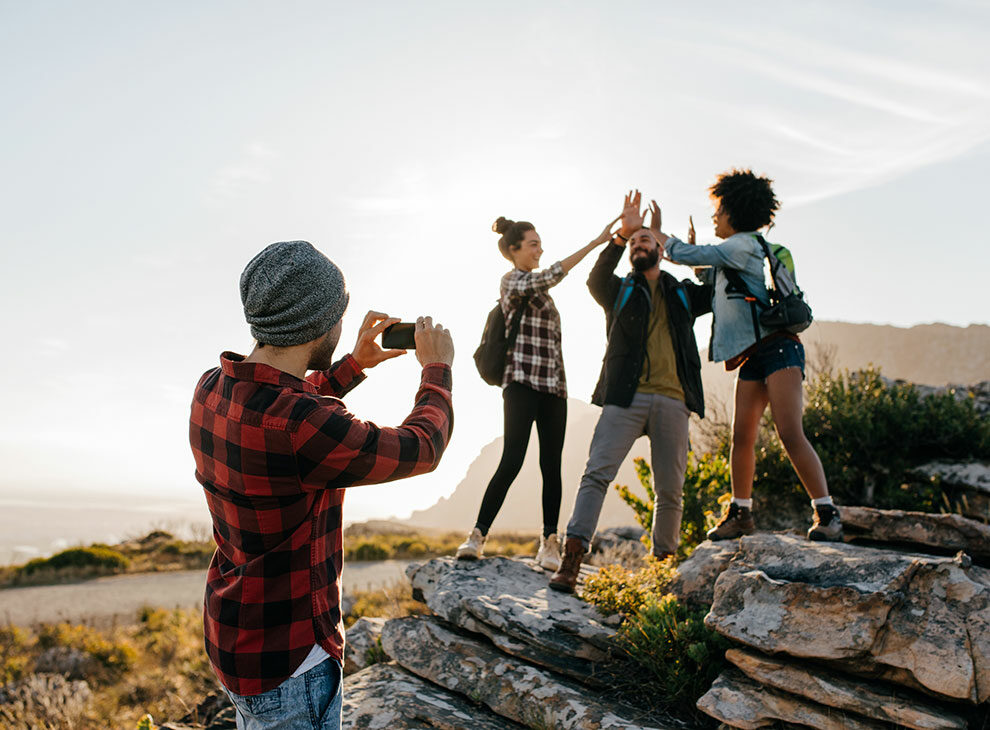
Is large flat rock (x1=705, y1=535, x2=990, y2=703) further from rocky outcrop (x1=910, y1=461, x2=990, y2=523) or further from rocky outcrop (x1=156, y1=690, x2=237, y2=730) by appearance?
rocky outcrop (x1=910, y1=461, x2=990, y2=523)

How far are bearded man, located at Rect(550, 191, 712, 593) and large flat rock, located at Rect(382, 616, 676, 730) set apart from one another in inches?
33.2

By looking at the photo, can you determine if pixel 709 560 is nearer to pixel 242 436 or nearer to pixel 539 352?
pixel 539 352

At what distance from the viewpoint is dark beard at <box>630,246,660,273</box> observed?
5098mm

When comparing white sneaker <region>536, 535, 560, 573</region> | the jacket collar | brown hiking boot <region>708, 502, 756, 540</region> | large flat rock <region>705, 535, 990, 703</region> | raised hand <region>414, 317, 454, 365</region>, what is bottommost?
white sneaker <region>536, 535, 560, 573</region>

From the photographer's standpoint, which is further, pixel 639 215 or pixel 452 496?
pixel 452 496

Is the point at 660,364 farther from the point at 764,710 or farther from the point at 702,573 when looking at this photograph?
the point at 764,710

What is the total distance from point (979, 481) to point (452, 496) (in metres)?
126

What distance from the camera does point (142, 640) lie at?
11.7 m

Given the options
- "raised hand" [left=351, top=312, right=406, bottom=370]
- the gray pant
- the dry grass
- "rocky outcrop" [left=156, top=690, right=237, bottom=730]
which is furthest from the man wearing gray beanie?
the dry grass

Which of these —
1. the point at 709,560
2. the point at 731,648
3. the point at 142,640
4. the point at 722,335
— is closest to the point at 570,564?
the point at 709,560

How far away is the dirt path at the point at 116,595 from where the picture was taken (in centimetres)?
1411

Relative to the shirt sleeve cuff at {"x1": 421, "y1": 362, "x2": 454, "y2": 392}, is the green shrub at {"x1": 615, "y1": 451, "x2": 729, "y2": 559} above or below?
below

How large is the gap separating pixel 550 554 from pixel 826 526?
211 centimetres

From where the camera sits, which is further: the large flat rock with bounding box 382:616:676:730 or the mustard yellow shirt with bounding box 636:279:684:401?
the mustard yellow shirt with bounding box 636:279:684:401
